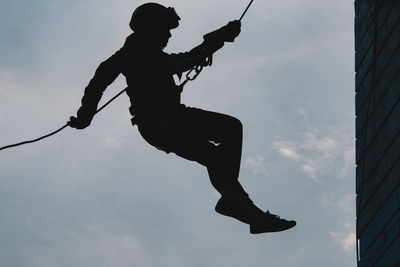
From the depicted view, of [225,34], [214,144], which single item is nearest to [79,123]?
[214,144]

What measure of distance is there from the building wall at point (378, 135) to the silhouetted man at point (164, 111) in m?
1.62

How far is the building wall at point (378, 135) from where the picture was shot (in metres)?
6.84

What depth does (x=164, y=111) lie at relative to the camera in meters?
6.25

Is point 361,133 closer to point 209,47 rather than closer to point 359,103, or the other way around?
point 359,103

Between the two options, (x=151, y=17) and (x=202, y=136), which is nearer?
(x=202, y=136)

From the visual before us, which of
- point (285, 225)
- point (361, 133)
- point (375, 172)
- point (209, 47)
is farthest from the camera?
point (361, 133)

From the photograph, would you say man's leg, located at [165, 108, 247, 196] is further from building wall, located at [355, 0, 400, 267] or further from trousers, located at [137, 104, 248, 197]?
building wall, located at [355, 0, 400, 267]

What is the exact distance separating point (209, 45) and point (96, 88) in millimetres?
1153

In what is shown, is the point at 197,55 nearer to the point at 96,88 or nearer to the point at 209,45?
the point at 209,45

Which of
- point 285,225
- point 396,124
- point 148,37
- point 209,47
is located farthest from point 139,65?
point 396,124

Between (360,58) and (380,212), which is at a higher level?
(360,58)

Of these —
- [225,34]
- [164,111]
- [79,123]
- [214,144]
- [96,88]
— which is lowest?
[214,144]

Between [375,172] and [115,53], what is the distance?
2.95 meters

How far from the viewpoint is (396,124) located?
6945 mm
